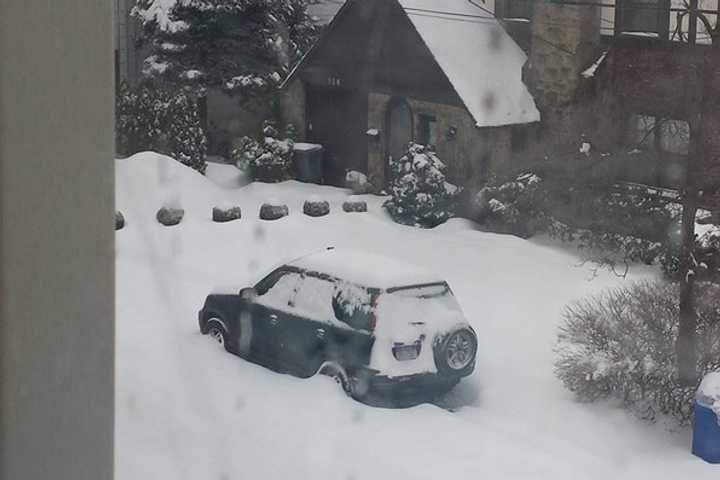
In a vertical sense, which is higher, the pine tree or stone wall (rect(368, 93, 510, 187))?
the pine tree

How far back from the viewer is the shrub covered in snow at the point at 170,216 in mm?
1939

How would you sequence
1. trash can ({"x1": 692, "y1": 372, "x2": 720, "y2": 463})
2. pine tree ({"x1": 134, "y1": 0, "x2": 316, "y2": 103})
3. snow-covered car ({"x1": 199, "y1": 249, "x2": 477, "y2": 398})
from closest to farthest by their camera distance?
trash can ({"x1": 692, "y1": 372, "x2": 720, "y2": 463}) < snow-covered car ({"x1": 199, "y1": 249, "x2": 477, "y2": 398}) < pine tree ({"x1": 134, "y1": 0, "x2": 316, "y2": 103})

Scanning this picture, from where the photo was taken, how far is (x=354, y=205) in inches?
75.0

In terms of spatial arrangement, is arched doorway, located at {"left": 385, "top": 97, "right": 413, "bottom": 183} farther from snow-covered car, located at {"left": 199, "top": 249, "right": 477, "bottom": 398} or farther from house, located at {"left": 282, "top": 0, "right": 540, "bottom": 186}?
snow-covered car, located at {"left": 199, "top": 249, "right": 477, "bottom": 398}

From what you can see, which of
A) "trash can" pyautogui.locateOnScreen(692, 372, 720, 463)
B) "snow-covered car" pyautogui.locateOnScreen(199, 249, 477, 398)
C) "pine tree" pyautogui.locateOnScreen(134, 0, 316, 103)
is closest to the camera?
"trash can" pyautogui.locateOnScreen(692, 372, 720, 463)

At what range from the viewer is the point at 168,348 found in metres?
1.89

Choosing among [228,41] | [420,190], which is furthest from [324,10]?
[420,190]

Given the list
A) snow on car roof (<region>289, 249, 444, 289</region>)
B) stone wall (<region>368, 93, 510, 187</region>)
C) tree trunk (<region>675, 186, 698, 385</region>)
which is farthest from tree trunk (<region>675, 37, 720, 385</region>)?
snow on car roof (<region>289, 249, 444, 289</region>)

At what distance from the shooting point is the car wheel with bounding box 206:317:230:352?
1843mm

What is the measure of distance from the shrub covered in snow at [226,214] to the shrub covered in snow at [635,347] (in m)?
0.66

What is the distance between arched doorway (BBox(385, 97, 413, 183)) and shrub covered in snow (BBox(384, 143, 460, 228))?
0.06 ft

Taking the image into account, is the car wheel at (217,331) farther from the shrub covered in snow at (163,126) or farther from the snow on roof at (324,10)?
the snow on roof at (324,10)

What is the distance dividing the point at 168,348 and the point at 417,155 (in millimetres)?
608

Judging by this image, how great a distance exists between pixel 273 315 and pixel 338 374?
194 mm
